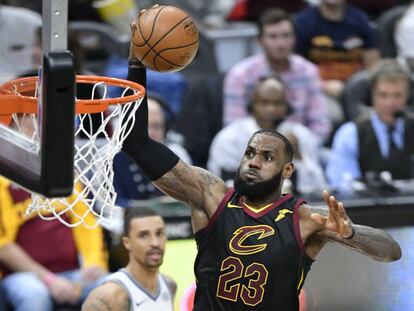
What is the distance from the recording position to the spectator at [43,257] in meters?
7.64

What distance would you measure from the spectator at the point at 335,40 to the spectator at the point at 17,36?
2.32 meters

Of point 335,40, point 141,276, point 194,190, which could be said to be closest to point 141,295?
point 141,276

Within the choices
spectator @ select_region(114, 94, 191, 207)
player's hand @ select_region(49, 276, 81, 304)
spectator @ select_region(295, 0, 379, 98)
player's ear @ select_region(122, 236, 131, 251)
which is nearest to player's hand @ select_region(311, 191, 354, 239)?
player's ear @ select_region(122, 236, 131, 251)

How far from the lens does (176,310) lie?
7.77m

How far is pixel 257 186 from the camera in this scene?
6227 mm

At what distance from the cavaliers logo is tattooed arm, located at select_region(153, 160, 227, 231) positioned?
0.20 m

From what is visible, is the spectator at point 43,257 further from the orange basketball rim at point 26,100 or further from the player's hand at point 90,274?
the orange basketball rim at point 26,100

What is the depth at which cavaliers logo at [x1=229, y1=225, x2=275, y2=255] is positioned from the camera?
20.3 ft

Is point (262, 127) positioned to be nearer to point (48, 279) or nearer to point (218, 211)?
point (48, 279)

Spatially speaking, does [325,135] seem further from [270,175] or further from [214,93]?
[270,175]

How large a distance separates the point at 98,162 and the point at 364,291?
2743 mm

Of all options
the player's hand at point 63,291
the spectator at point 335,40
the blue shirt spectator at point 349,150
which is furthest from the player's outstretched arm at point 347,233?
the spectator at point 335,40

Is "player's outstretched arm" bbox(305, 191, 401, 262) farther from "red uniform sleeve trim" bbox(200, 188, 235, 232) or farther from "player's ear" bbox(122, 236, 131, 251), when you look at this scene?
"player's ear" bbox(122, 236, 131, 251)

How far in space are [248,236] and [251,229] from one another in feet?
0.15
